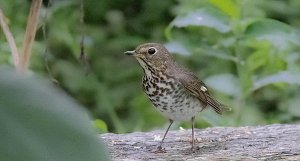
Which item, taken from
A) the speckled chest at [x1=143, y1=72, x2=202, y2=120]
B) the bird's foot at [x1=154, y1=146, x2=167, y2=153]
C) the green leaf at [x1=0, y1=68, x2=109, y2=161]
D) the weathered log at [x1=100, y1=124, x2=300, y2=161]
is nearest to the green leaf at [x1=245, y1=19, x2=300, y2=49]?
the weathered log at [x1=100, y1=124, x2=300, y2=161]

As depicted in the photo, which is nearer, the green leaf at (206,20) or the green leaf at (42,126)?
the green leaf at (42,126)

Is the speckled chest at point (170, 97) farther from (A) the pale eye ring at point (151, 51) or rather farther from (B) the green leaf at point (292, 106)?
(B) the green leaf at point (292, 106)

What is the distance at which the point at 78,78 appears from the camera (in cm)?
590

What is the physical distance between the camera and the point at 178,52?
12.8 ft

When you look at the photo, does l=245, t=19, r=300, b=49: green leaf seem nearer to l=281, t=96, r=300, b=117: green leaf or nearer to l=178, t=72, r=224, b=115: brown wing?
l=178, t=72, r=224, b=115: brown wing

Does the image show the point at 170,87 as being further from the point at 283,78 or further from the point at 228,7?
the point at 228,7

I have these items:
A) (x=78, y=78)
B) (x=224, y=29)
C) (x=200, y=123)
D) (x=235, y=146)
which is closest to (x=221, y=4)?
(x=224, y=29)

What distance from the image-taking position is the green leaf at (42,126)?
400mm

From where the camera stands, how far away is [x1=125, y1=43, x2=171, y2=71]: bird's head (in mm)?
3016

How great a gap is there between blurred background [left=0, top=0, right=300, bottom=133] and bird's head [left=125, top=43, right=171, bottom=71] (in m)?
0.45

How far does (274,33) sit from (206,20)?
337 mm

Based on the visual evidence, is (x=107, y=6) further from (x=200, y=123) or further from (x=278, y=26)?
(x=278, y=26)

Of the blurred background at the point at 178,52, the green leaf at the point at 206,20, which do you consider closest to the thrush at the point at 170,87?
the blurred background at the point at 178,52

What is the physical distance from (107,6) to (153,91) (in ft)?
12.8
